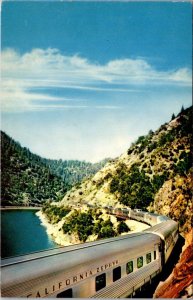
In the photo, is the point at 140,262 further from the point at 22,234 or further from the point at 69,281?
the point at 22,234

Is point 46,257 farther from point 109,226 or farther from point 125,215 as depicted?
point 125,215

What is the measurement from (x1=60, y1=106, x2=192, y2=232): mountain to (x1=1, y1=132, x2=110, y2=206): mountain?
299 millimetres

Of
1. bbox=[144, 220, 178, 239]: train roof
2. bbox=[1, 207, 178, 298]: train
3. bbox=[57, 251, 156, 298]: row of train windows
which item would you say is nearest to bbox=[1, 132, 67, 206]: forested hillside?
bbox=[1, 207, 178, 298]: train

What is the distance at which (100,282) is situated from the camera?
5867mm

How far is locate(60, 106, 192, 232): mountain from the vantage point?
8156mm

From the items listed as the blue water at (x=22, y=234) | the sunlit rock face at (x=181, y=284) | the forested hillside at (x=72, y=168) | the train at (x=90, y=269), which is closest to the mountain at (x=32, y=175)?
the forested hillside at (x=72, y=168)

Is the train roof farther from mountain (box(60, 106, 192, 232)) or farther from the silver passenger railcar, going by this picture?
the silver passenger railcar

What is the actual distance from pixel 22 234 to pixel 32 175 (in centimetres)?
134

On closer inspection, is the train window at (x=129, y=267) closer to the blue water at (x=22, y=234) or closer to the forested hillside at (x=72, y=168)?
the blue water at (x=22, y=234)

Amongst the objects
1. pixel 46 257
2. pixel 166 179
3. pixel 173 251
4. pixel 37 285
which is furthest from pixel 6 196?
pixel 173 251

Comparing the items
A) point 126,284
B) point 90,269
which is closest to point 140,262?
point 126,284

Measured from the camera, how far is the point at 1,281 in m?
5.00

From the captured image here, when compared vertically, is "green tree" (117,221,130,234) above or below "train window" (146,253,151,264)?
above

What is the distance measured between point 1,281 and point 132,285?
2.48 m
